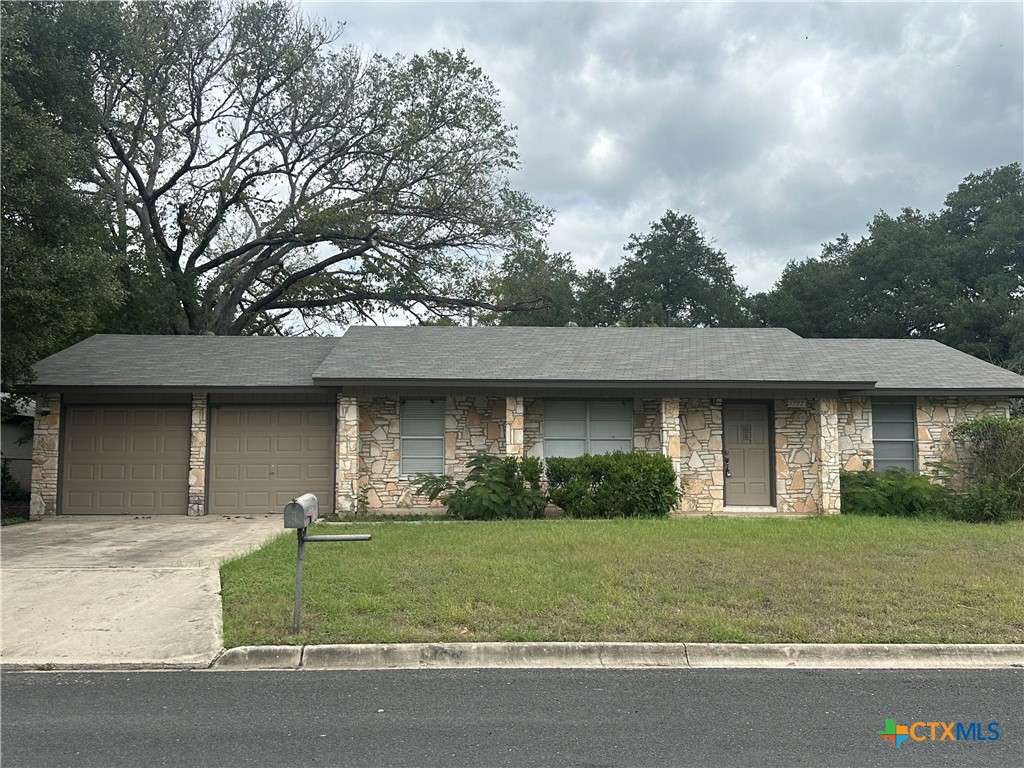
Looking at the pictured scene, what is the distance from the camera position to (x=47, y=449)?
14.7 meters

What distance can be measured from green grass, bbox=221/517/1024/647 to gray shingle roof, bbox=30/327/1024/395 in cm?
401

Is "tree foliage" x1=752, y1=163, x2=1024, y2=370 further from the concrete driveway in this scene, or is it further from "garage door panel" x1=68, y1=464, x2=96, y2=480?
"garage door panel" x1=68, y1=464, x2=96, y2=480

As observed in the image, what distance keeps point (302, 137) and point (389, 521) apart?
18.0 meters

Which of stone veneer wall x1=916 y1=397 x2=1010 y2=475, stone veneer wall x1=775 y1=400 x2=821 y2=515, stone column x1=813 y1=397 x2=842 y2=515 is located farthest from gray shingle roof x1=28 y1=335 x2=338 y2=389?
stone veneer wall x1=916 y1=397 x2=1010 y2=475

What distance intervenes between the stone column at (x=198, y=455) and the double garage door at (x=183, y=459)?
0.16m

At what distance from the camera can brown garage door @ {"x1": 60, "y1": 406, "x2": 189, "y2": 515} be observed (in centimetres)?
1483

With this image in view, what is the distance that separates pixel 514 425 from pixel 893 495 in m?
7.13

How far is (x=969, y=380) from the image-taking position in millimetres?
15234

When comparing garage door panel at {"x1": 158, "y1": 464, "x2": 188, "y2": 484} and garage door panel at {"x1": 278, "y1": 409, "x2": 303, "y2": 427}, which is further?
garage door panel at {"x1": 278, "y1": 409, "x2": 303, "y2": 427}

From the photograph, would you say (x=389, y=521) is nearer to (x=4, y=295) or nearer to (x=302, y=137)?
(x=4, y=295)

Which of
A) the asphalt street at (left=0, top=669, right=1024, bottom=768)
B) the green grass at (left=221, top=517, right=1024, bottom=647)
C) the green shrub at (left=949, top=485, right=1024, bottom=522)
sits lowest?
the asphalt street at (left=0, top=669, right=1024, bottom=768)

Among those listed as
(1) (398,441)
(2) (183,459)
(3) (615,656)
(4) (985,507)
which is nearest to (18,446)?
(2) (183,459)

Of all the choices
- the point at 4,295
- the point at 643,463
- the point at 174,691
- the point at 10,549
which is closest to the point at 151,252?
the point at 4,295

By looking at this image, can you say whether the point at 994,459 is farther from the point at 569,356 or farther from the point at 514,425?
the point at 514,425
